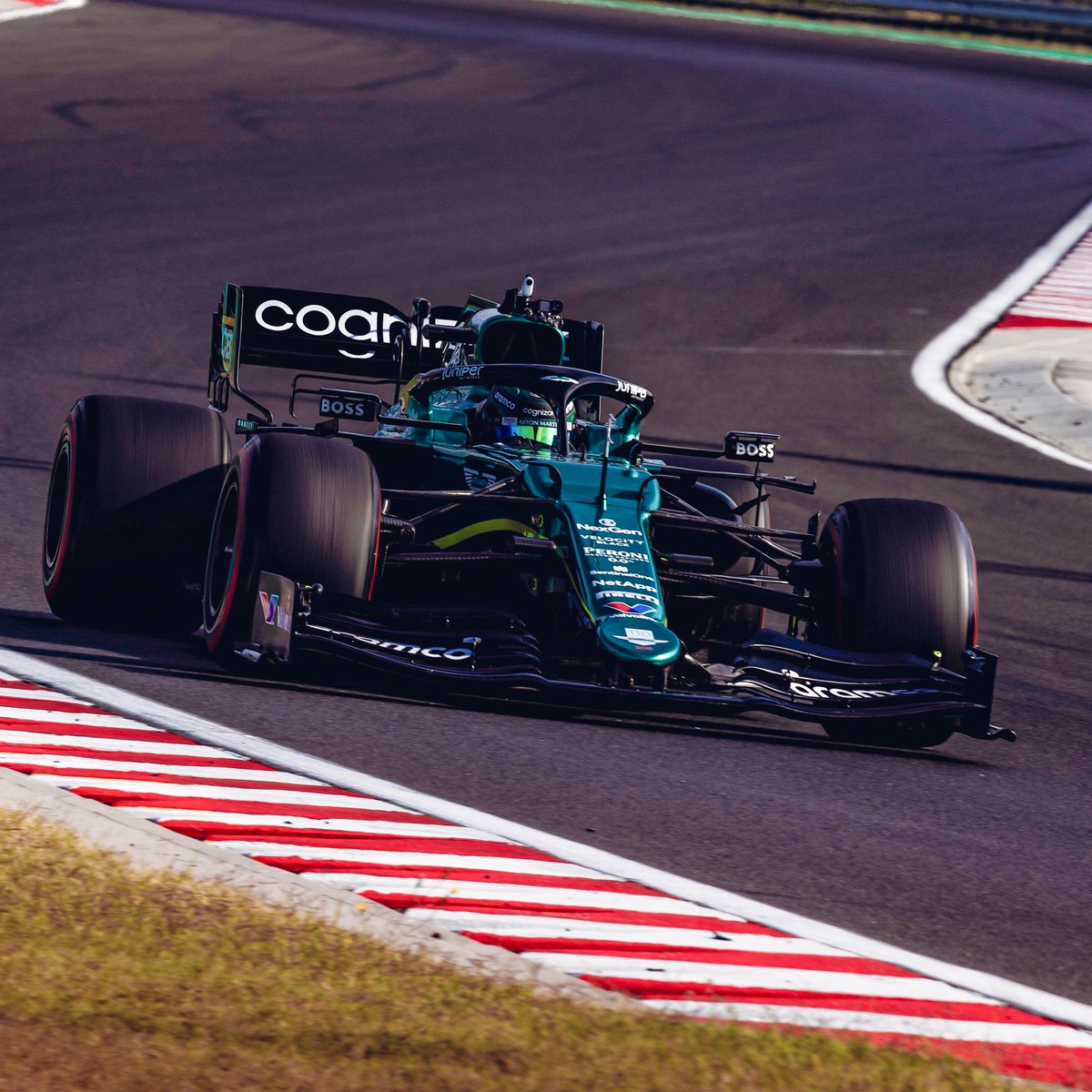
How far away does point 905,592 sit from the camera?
24.7 feet

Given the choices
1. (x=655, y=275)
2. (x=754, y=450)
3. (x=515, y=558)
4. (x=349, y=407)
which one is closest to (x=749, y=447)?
(x=754, y=450)

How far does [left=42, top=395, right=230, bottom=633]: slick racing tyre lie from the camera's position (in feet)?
25.5

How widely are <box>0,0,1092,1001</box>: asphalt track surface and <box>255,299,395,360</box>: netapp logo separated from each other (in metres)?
1.78

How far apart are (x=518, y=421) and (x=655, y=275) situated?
34.3 feet

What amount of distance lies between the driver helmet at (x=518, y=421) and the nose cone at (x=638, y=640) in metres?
1.85

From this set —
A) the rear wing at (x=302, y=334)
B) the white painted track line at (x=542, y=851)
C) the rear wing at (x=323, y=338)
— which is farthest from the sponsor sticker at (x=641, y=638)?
the rear wing at (x=302, y=334)

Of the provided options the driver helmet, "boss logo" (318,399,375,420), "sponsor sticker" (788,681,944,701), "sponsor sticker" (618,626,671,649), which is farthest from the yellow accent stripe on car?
"sponsor sticker" (788,681,944,701)

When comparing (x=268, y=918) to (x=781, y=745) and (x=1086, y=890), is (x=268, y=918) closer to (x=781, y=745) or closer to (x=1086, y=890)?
(x=1086, y=890)

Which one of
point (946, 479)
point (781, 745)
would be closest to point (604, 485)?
point (781, 745)

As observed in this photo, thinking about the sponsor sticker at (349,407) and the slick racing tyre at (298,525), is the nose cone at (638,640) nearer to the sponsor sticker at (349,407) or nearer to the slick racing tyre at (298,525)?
the slick racing tyre at (298,525)

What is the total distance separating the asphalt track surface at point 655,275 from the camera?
5.98 metres

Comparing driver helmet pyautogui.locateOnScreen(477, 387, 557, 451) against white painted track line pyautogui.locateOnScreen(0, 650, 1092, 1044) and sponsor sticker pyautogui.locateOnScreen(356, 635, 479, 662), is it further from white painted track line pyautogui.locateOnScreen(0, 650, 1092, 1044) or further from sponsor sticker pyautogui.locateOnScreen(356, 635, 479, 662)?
white painted track line pyautogui.locateOnScreen(0, 650, 1092, 1044)

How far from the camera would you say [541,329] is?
364 inches

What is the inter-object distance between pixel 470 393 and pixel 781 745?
2.67m
